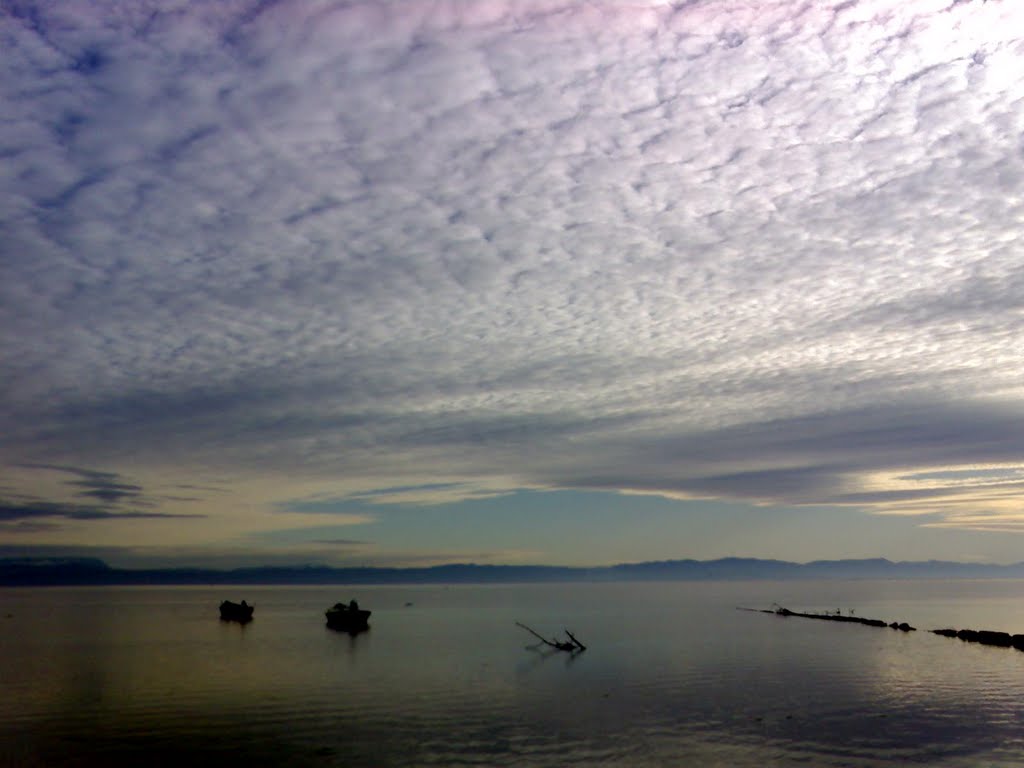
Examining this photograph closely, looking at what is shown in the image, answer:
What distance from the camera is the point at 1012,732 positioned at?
172 feet

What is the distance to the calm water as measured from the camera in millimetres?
46656

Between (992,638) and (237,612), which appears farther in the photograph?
(237,612)

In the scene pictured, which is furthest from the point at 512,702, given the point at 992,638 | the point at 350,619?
the point at 350,619

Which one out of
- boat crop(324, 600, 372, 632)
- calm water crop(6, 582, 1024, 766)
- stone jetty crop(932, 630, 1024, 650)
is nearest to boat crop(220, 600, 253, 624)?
boat crop(324, 600, 372, 632)

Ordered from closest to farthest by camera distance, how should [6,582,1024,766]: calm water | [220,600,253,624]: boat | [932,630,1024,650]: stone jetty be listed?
[6,582,1024,766]: calm water → [932,630,1024,650]: stone jetty → [220,600,253,624]: boat

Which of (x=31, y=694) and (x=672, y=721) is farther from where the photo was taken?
(x=31, y=694)

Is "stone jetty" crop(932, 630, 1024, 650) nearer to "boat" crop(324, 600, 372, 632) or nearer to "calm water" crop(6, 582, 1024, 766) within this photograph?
"calm water" crop(6, 582, 1024, 766)

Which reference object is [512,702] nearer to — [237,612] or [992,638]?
[992,638]

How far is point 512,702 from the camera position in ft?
207

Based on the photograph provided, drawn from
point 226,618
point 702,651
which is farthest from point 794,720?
point 226,618

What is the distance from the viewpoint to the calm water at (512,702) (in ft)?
153

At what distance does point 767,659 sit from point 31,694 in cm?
7397

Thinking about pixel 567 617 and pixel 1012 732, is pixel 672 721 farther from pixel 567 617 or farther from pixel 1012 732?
pixel 567 617

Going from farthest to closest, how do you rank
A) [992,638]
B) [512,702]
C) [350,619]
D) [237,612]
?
1. [237,612]
2. [350,619]
3. [992,638]
4. [512,702]
